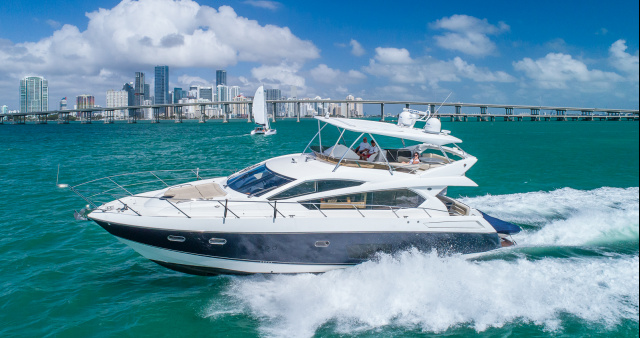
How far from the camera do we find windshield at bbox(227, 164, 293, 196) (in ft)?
30.0

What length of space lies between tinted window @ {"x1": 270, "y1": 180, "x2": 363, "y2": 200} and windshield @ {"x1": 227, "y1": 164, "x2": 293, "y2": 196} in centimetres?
28

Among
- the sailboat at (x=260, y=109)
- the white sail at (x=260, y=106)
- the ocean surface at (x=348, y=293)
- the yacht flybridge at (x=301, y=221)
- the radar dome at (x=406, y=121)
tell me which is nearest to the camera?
the ocean surface at (x=348, y=293)

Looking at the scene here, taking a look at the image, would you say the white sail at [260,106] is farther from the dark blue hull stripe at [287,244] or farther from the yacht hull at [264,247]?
the dark blue hull stripe at [287,244]

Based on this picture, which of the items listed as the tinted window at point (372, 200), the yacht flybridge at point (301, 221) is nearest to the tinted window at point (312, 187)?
the yacht flybridge at point (301, 221)

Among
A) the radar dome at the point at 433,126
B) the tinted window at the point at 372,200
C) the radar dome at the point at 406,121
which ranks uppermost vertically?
the radar dome at the point at 406,121

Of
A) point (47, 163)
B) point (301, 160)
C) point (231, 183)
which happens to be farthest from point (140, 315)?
point (47, 163)

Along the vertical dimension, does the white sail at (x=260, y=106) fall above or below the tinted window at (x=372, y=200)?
above

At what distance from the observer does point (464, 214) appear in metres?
9.68

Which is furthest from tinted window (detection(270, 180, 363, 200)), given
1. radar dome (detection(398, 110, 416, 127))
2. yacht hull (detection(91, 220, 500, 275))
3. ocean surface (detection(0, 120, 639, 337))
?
radar dome (detection(398, 110, 416, 127))

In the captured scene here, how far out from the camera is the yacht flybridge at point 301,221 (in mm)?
8289

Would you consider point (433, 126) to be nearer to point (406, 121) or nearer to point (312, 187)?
point (406, 121)

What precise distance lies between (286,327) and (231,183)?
4.18 m

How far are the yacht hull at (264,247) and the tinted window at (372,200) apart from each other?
73 cm

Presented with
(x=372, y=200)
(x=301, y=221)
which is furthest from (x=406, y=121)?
(x=301, y=221)
